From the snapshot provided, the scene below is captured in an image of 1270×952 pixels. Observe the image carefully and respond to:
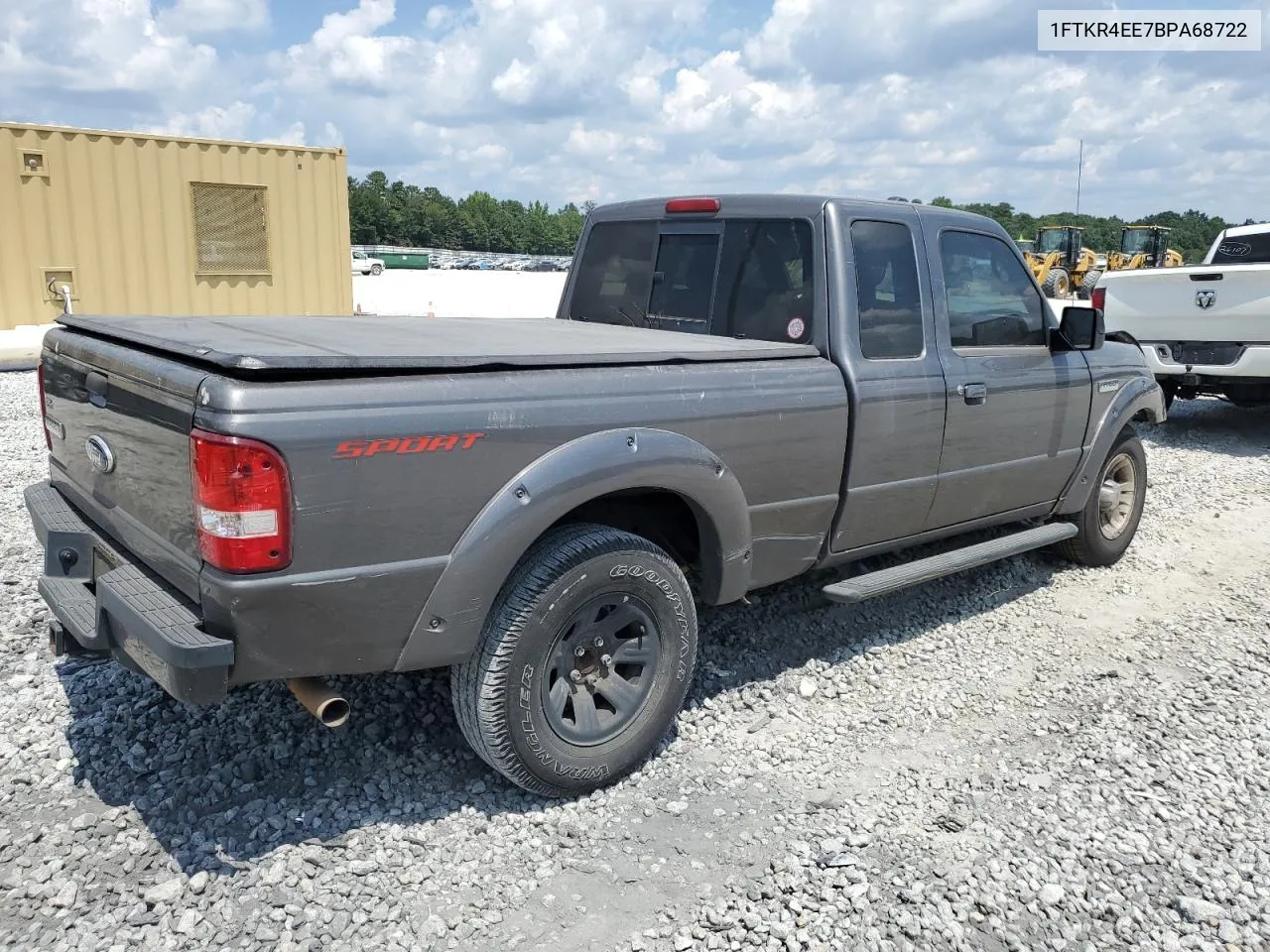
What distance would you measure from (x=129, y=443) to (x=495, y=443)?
1109mm

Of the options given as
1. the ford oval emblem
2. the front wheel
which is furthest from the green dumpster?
the ford oval emblem

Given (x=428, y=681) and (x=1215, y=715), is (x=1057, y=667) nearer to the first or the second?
(x=1215, y=715)

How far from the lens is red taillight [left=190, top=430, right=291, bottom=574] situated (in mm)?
2439

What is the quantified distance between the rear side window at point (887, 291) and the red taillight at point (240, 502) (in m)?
2.38

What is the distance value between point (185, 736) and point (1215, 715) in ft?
12.9

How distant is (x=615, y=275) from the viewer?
496 cm

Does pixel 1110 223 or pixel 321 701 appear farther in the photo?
pixel 1110 223

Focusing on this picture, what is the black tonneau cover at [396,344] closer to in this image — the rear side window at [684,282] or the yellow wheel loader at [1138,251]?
the rear side window at [684,282]

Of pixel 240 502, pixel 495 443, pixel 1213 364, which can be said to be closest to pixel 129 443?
pixel 240 502

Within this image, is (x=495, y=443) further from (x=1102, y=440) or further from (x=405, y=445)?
(x=1102, y=440)

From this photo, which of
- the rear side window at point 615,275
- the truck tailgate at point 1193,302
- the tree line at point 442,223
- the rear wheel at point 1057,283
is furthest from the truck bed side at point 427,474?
the tree line at point 442,223

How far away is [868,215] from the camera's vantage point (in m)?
4.15

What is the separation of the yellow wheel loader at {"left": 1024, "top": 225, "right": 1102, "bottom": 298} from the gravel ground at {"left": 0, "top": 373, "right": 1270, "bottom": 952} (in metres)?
25.5

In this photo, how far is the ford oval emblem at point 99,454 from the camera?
3074mm
